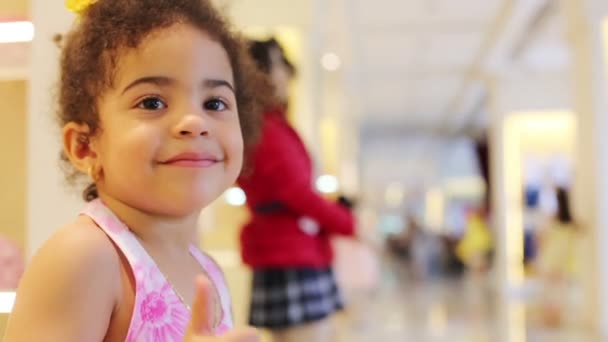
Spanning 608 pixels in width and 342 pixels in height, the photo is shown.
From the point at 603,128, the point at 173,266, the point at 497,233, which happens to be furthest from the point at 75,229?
the point at 497,233

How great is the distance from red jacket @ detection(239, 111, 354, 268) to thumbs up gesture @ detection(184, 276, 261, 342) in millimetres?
1193

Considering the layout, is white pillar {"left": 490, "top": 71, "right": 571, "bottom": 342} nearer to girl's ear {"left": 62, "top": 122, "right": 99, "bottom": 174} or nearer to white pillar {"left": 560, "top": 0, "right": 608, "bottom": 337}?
white pillar {"left": 560, "top": 0, "right": 608, "bottom": 337}

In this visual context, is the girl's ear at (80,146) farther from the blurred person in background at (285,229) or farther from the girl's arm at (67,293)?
the blurred person in background at (285,229)

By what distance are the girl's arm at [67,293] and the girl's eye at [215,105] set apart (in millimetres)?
197

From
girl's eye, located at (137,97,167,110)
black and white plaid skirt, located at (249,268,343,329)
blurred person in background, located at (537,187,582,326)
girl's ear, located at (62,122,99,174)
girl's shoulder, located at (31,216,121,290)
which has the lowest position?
blurred person in background, located at (537,187,582,326)

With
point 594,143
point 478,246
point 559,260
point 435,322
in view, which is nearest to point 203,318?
point 594,143

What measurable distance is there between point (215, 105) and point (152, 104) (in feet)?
0.26

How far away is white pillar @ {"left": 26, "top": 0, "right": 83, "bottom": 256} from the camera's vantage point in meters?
0.94

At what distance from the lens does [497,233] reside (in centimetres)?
909

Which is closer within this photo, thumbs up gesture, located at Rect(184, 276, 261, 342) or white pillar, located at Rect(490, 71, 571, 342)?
thumbs up gesture, located at Rect(184, 276, 261, 342)

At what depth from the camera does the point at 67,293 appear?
2.14 ft

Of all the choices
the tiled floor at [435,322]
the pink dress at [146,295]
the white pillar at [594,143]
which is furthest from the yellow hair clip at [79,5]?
the white pillar at [594,143]

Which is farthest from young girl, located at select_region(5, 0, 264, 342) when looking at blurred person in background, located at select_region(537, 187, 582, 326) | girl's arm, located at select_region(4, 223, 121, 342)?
blurred person in background, located at select_region(537, 187, 582, 326)

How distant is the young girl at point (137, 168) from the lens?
66 cm
